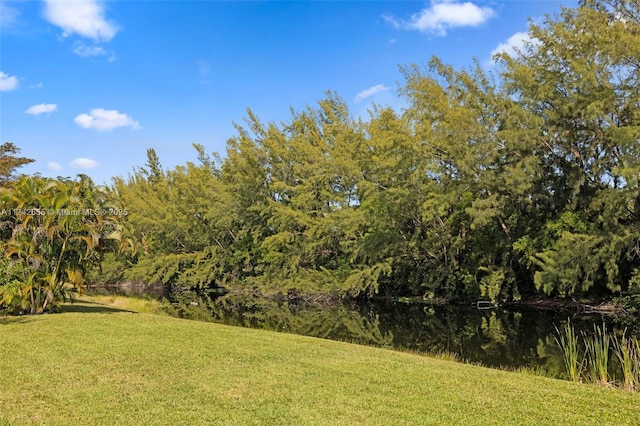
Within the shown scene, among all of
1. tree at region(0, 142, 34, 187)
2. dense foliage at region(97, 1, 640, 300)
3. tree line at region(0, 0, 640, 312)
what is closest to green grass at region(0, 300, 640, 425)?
tree line at region(0, 0, 640, 312)

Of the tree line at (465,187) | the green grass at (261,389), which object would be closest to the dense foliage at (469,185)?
the tree line at (465,187)

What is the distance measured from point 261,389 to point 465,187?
19.1m

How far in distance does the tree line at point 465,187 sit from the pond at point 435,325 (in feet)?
5.90

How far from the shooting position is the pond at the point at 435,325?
13969mm

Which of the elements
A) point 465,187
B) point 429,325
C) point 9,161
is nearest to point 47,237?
point 429,325

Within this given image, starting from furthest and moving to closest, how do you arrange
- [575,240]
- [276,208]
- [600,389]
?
[276,208]
[575,240]
[600,389]

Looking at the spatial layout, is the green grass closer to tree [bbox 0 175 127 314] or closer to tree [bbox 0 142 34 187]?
tree [bbox 0 175 127 314]

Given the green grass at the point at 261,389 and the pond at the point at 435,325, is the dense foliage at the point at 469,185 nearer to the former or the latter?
the pond at the point at 435,325

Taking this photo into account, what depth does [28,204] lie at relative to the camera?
1571 cm

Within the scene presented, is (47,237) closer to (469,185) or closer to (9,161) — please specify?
(469,185)

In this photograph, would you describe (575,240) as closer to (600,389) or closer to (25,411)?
(600,389)

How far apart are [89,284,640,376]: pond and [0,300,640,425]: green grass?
427 cm

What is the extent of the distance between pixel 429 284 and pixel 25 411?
2444 cm

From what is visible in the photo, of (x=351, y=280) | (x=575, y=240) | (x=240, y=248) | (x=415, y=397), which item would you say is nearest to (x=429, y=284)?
(x=351, y=280)
